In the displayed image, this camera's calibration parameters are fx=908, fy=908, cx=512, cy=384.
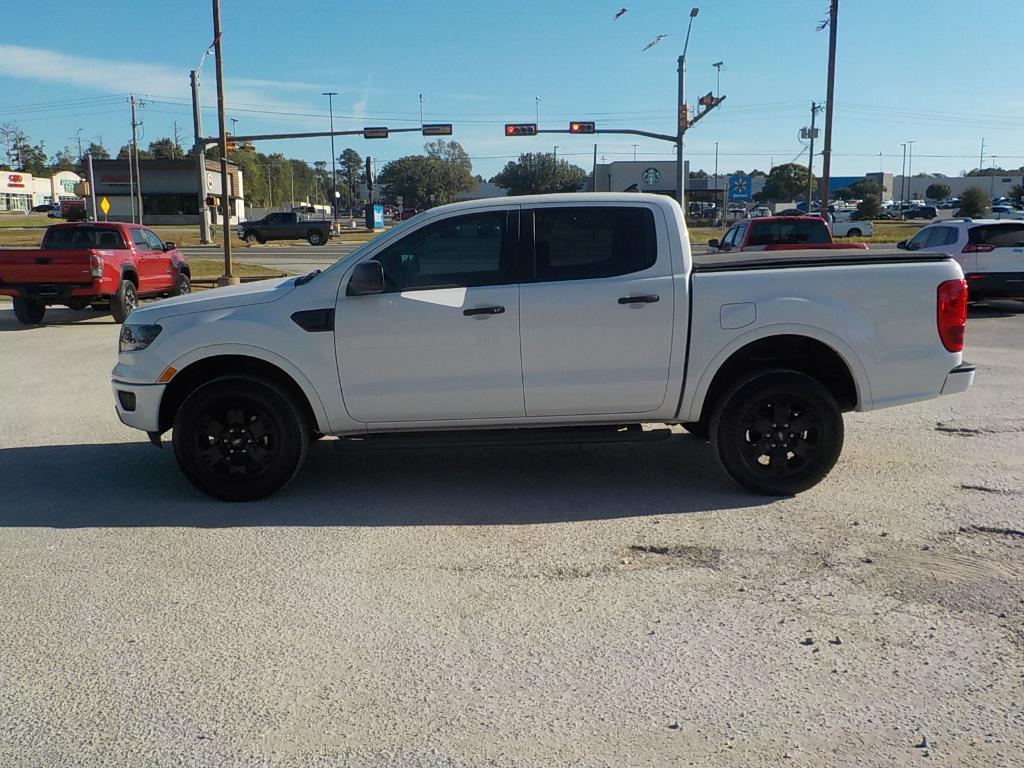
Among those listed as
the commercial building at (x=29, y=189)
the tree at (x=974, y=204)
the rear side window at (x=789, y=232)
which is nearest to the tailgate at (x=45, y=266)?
the rear side window at (x=789, y=232)

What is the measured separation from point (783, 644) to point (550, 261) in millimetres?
2899

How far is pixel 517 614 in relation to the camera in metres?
4.33

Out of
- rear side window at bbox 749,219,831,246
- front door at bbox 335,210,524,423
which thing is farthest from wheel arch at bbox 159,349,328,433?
rear side window at bbox 749,219,831,246

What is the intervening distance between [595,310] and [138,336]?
9.93 feet

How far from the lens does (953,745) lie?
3.22 metres

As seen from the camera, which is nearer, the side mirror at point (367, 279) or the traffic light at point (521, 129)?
the side mirror at point (367, 279)

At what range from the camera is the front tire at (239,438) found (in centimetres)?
587

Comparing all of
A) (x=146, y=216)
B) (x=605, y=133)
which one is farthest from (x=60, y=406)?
(x=146, y=216)

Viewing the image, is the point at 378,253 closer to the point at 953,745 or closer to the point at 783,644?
the point at 783,644

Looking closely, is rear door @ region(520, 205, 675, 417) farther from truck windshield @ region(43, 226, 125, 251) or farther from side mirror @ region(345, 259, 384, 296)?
truck windshield @ region(43, 226, 125, 251)

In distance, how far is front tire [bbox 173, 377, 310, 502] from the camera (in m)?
5.87

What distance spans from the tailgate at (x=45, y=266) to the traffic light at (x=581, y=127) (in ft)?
90.6

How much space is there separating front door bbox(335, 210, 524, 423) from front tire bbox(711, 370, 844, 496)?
54.8 inches

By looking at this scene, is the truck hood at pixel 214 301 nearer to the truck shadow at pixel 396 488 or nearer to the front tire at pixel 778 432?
the truck shadow at pixel 396 488
